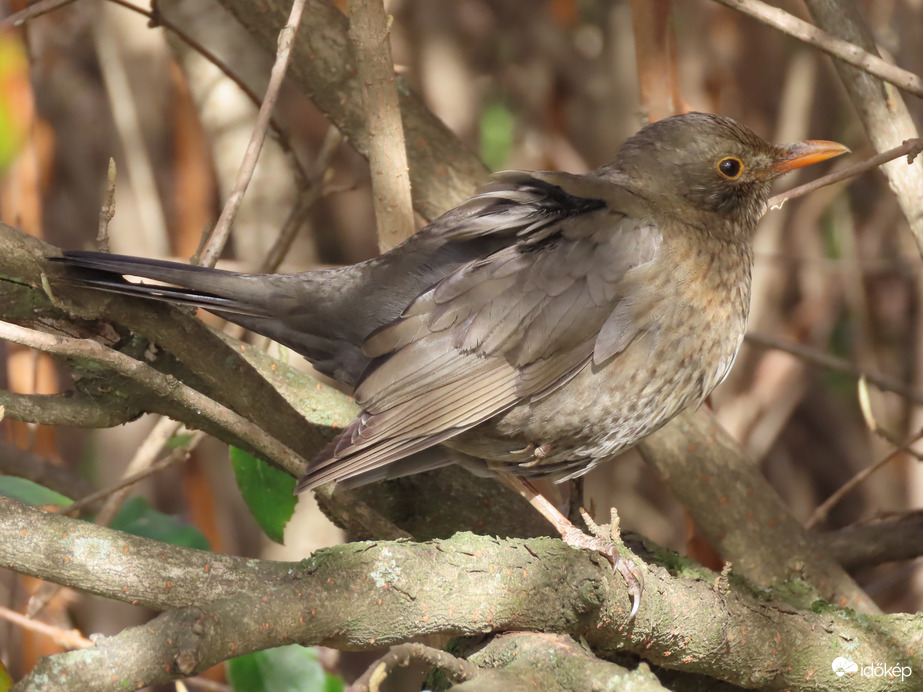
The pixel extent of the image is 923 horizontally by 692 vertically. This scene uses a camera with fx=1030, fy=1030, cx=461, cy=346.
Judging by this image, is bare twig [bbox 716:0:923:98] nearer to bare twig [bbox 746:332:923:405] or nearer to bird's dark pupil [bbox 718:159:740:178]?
bird's dark pupil [bbox 718:159:740:178]

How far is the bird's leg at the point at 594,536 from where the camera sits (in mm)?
2373

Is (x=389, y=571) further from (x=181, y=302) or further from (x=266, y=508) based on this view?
(x=266, y=508)

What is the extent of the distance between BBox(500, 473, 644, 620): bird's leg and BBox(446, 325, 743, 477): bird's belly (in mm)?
166

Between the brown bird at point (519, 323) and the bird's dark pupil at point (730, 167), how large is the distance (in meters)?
0.31

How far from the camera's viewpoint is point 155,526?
10.9 feet

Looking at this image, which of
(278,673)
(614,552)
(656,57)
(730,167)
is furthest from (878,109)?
(278,673)

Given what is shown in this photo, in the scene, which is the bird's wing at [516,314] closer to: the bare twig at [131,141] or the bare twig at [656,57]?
the bare twig at [656,57]

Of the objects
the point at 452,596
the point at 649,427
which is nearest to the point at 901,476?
the point at 649,427

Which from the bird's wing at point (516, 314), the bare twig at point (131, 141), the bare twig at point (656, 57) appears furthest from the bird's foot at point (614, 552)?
the bare twig at point (131, 141)

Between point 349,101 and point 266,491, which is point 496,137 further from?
point 266,491

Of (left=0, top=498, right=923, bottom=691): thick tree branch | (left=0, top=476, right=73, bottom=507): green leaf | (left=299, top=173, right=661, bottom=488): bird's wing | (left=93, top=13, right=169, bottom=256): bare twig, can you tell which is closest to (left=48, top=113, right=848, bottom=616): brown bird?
(left=299, top=173, right=661, bottom=488): bird's wing

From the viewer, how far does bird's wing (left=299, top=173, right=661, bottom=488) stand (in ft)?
9.16

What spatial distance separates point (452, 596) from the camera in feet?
6.86

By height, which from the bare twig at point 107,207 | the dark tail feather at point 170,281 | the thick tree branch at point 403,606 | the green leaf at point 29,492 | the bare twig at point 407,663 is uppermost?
the bare twig at point 107,207
